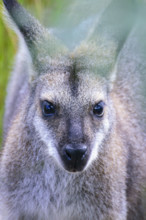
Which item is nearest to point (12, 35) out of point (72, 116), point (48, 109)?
point (48, 109)

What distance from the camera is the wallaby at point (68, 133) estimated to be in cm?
370

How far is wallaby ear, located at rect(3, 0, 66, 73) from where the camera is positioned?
12.9 ft

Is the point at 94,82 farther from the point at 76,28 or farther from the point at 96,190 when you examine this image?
the point at 76,28

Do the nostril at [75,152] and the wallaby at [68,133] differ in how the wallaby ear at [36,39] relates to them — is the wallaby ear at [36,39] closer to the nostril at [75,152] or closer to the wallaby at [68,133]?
the wallaby at [68,133]

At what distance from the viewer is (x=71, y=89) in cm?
375

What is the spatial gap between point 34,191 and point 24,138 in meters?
0.46

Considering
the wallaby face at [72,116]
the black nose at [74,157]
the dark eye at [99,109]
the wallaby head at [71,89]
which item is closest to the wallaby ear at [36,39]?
the wallaby head at [71,89]

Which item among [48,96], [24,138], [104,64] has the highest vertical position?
[104,64]

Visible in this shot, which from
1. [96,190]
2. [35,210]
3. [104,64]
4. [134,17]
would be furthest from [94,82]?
[35,210]

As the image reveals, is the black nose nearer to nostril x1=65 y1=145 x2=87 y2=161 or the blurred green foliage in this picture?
nostril x1=65 y1=145 x2=87 y2=161

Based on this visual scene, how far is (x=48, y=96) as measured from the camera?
379cm

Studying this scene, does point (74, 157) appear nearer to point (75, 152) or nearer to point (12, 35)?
point (75, 152)

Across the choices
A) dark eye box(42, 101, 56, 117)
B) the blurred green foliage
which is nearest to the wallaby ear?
dark eye box(42, 101, 56, 117)

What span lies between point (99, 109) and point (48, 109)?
40 cm
